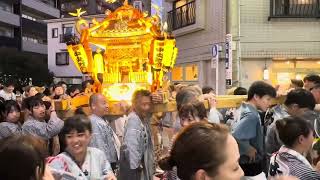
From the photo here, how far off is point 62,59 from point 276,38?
1351 inches

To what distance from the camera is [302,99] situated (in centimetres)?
461

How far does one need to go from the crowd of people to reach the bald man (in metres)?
0.01

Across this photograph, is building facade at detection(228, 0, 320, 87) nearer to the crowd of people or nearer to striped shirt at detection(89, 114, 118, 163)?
the crowd of people

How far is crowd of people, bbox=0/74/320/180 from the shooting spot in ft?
6.39

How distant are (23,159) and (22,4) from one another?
1852 inches

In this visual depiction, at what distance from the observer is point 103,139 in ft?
17.0

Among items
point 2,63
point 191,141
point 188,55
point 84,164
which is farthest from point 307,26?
point 2,63

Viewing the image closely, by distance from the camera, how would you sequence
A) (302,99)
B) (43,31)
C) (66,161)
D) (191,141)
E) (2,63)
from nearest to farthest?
(191,141) < (66,161) < (302,99) < (2,63) < (43,31)

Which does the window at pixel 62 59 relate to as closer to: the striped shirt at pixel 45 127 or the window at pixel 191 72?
the window at pixel 191 72

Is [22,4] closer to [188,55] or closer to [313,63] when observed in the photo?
[188,55]

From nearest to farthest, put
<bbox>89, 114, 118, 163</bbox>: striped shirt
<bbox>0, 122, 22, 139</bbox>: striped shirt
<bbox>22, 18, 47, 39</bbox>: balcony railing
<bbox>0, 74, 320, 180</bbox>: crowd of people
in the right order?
<bbox>0, 74, 320, 180</bbox>: crowd of people → <bbox>89, 114, 118, 163</bbox>: striped shirt → <bbox>0, 122, 22, 139</bbox>: striped shirt → <bbox>22, 18, 47, 39</bbox>: balcony railing

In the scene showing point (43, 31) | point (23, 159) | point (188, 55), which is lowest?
point (23, 159)

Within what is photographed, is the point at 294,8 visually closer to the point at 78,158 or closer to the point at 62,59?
the point at 78,158

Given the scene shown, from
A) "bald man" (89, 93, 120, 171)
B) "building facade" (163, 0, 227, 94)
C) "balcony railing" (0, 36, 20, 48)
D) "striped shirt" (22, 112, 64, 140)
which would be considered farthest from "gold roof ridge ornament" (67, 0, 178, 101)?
"balcony railing" (0, 36, 20, 48)
